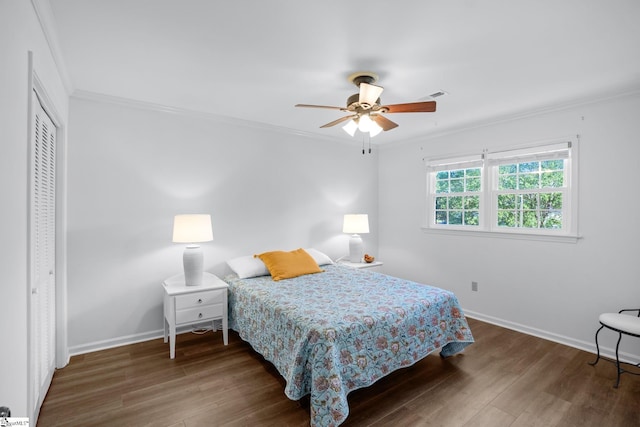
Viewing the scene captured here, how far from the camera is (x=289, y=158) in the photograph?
4281 mm

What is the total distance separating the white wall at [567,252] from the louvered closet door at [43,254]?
416cm

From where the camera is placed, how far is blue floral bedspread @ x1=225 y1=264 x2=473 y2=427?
202cm

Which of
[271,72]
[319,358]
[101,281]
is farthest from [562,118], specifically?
[101,281]

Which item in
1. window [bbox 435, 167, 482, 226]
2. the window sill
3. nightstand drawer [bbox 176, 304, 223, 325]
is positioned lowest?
nightstand drawer [bbox 176, 304, 223, 325]

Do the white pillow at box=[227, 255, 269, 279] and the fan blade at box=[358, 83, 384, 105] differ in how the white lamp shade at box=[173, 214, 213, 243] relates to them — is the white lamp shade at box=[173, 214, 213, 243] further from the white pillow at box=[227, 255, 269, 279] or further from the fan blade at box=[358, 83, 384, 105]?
the fan blade at box=[358, 83, 384, 105]

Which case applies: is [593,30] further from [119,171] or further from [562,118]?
[119,171]

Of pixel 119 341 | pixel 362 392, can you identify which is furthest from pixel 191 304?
pixel 362 392

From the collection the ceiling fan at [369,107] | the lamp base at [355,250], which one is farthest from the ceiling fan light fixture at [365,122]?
the lamp base at [355,250]

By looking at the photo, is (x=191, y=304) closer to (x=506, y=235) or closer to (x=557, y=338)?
(x=506, y=235)

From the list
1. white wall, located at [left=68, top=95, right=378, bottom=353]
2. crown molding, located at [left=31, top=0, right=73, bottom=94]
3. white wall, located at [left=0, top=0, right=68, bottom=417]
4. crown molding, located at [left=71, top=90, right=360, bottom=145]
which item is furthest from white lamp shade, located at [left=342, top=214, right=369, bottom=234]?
white wall, located at [left=0, top=0, right=68, bottom=417]

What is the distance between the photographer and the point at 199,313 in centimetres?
303

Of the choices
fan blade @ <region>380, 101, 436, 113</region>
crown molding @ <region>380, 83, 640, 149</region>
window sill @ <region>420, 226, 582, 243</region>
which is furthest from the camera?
window sill @ <region>420, 226, 582, 243</region>

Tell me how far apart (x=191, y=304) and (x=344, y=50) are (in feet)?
8.29

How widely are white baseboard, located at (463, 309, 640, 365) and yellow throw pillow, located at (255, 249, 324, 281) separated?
6.99ft
